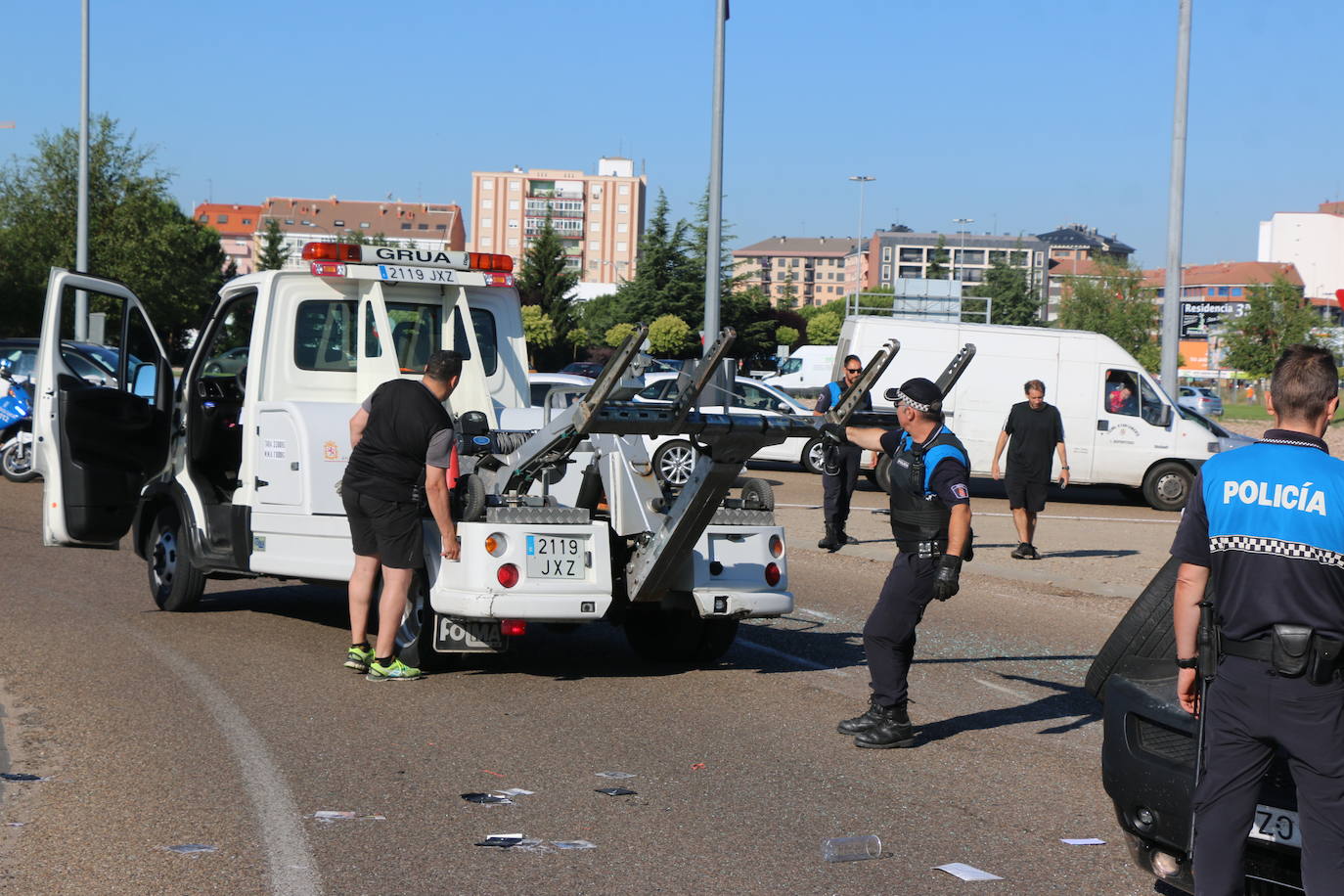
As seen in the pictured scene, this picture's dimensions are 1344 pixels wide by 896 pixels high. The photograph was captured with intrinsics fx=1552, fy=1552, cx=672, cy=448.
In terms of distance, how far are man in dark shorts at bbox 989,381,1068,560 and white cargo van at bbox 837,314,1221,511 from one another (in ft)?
22.5

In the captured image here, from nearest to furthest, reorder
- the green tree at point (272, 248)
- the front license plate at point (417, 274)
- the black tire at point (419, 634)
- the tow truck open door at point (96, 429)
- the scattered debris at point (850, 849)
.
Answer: the scattered debris at point (850, 849) < the black tire at point (419, 634) < the front license plate at point (417, 274) < the tow truck open door at point (96, 429) < the green tree at point (272, 248)

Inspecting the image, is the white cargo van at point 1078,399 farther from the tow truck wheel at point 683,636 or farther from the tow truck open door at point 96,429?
the tow truck wheel at point 683,636

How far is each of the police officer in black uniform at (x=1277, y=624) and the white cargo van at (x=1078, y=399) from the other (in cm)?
1830

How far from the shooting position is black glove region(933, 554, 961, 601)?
22.9 feet

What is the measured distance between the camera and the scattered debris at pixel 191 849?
530 cm

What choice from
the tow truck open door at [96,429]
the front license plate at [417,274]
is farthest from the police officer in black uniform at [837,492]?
the tow truck open door at [96,429]

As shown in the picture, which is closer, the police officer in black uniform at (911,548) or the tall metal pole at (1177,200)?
the police officer in black uniform at (911,548)

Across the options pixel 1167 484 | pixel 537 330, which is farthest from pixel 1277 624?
pixel 537 330

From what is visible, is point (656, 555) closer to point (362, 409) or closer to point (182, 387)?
point (362, 409)

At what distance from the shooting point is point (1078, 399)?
889 inches

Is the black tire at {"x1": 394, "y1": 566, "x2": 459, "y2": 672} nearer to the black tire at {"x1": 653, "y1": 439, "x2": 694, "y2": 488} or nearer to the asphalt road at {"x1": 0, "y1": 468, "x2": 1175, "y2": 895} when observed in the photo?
the asphalt road at {"x1": 0, "y1": 468, "x2": 1175, "y2": 895}

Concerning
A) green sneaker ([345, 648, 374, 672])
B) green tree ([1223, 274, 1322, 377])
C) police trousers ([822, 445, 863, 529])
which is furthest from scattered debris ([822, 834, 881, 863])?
green tree ([1223, 274, 1322, 377])

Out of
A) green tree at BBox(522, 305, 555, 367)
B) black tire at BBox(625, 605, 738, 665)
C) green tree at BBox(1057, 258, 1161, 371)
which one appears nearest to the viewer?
black tire at BBox(625, 605, 738, 665)

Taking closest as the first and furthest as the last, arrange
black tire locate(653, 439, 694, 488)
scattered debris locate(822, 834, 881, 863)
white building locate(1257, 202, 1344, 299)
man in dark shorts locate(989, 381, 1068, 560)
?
scattered debris locate(822, 834, 881, 863), black tire locate(653, 439, 694, 488), man in dark shorts locate(989, 381, 1068, 560), white building locate(1257, 202, 1344, 299)
